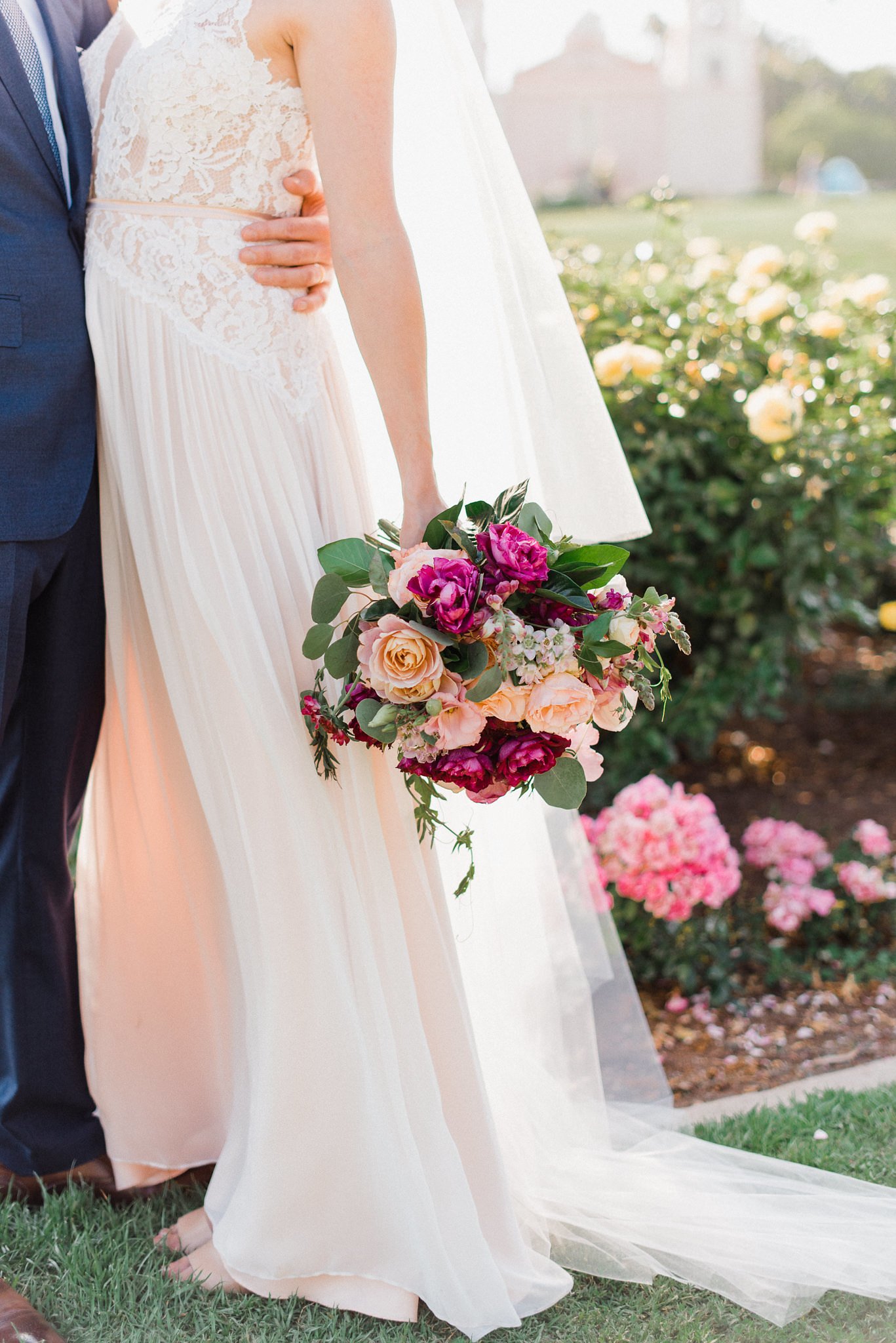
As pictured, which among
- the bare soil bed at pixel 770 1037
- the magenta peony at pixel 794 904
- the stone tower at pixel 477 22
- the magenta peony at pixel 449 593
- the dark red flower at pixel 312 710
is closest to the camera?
the magenta peony at pixel 449 593

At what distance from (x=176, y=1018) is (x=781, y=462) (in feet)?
7.16

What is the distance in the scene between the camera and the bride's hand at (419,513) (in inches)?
69.2

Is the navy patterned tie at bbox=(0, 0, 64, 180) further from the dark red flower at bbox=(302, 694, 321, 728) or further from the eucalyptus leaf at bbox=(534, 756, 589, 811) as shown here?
the eucalyptus leaf at bbox=(534, 756, 589, 811)

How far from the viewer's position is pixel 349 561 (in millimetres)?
1695

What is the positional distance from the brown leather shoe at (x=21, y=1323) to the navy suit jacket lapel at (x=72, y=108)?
166 centimetres

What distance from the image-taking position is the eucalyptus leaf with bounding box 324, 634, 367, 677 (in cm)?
168

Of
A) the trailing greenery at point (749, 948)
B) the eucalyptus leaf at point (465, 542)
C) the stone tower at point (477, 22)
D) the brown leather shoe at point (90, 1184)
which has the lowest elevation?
the brown leather shoe at point (90, 1184)

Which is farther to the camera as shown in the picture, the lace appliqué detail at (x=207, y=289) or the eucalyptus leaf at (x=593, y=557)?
the lace appliqué detail at (x=207, y=289)

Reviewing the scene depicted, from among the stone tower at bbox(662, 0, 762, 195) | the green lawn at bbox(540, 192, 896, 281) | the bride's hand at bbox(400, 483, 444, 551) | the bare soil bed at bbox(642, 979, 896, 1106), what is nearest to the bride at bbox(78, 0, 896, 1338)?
the bride's hand at bbox(400, 483, 444, 551)

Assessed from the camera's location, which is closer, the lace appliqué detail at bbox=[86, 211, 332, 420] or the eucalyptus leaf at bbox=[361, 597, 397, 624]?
the eucalyptus leaf at bbox=[361, 597, 397, 624]

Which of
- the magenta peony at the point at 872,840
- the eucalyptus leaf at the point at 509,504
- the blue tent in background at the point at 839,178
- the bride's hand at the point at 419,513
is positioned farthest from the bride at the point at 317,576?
the blue tent in background at the point at 839,178

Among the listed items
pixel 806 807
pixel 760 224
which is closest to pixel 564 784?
pixel 806 807

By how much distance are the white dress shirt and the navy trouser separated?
0.51 m

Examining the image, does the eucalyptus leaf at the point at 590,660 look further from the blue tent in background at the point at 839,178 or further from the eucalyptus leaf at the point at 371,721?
the blue tent in background at the point at 839,178
